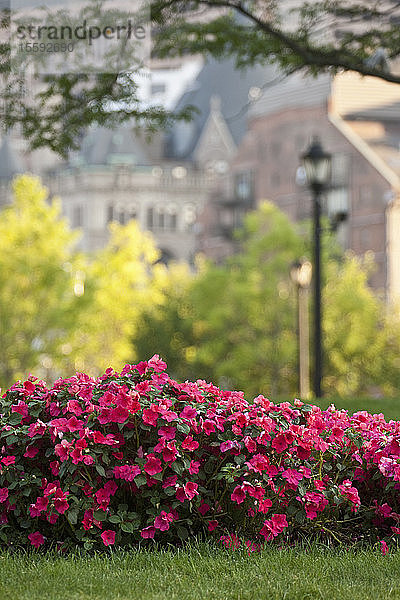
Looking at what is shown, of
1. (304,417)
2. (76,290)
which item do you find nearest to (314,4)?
(304,417)

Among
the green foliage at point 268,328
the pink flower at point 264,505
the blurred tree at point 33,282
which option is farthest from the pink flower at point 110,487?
the green foliage at point 268,328

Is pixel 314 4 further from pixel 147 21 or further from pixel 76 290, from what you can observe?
pixel 76 290

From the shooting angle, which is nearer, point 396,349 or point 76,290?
point 76,290

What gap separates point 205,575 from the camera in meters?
5.50

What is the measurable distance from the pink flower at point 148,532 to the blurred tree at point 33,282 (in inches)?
1474

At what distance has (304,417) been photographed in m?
6.88

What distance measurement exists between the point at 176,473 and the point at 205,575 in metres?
0.87

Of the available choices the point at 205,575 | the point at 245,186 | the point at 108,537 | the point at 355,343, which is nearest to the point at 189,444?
the point at 108,537

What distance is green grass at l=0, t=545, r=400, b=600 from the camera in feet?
17.0

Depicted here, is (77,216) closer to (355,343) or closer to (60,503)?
(355,343)

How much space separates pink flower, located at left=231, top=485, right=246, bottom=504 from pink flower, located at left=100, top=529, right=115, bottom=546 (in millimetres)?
716

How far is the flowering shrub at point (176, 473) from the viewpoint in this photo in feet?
20.3

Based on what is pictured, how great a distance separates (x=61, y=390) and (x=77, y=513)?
0.96 meters

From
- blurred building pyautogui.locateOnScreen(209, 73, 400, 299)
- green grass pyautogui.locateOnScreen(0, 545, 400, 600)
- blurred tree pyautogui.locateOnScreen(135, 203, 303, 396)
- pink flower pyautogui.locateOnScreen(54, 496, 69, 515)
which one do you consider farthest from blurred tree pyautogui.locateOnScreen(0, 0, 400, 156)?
blurred building pyautogui.locateOnScreen(209, 73, 400, 299)
